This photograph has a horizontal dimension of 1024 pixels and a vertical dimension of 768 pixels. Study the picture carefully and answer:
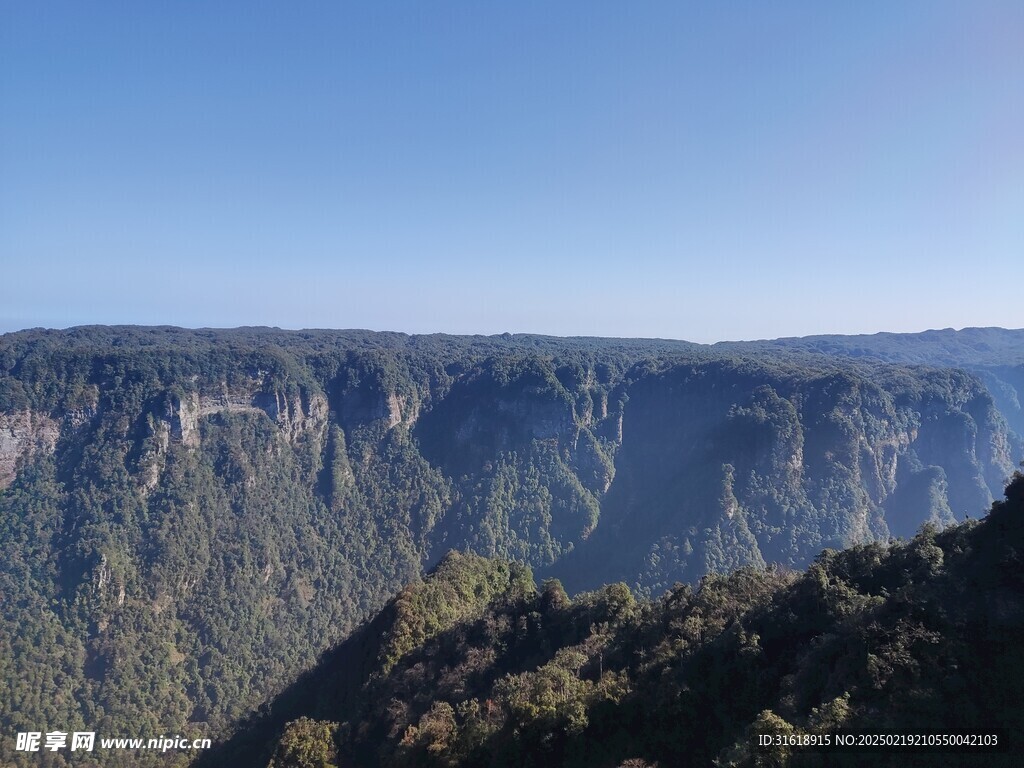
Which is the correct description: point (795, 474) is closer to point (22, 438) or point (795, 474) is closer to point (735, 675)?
point (735, 675)

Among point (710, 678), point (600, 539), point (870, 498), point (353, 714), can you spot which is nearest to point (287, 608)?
point (600, 539)

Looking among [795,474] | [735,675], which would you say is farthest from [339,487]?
[735,675]

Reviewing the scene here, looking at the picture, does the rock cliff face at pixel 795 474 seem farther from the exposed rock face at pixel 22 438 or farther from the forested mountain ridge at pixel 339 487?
the exposed rock face at pixel 22 438

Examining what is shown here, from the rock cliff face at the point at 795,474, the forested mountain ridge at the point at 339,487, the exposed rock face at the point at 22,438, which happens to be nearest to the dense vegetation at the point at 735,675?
the forested mountain ridge at the point at 339,487

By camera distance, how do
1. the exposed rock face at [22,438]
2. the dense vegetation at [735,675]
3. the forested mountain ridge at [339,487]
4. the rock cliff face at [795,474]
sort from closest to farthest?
the dense vegetation at [735,675] → the forested mountain ridge at [339,487] → the rock cliff face at [795,474] → the exposed rock face at [22,438]

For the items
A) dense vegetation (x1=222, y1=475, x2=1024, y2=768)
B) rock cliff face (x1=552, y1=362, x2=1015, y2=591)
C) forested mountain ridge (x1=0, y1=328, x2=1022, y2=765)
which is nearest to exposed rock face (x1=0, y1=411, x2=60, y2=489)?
forested mountain ridge (x1=0, y1=328, x2=1022, y2=765)

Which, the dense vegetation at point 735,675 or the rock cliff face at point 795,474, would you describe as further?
the rock cliff face at point 795,474
